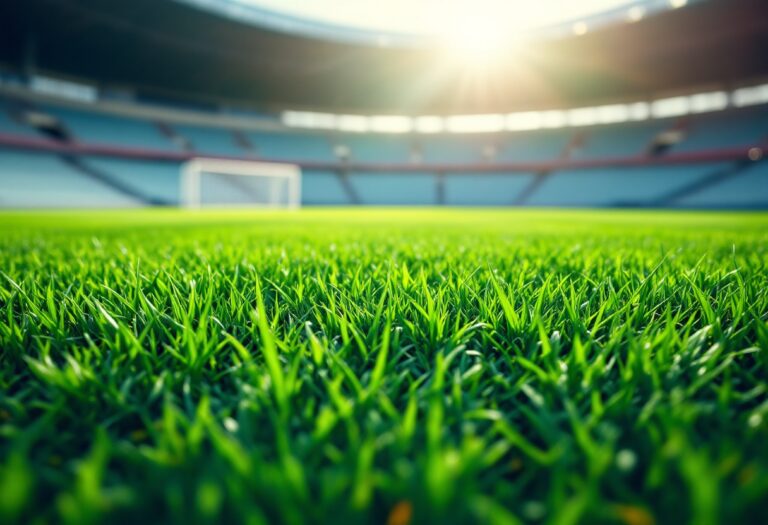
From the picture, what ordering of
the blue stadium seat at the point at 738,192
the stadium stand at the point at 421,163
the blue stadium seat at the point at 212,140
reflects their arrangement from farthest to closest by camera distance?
the blue stadium seat at the point at 212,140
the stadium stand at the point at 421,163
the blue stadium seat at the point at 738,192

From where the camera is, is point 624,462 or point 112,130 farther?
point 112,130

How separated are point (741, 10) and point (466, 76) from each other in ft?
42.4

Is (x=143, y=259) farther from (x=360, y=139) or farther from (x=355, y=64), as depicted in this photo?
(x=360, y=139)

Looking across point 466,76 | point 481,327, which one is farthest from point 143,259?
point 466,76

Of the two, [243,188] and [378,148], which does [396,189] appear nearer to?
[378,148]

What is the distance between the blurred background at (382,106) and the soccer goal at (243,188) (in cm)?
11

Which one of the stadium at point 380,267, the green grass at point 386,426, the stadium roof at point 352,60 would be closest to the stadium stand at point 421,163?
the stadium at point 380,267

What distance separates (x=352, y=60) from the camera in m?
22.7

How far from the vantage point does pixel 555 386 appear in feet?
1.84

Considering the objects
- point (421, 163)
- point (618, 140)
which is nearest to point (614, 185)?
point (618, 140)

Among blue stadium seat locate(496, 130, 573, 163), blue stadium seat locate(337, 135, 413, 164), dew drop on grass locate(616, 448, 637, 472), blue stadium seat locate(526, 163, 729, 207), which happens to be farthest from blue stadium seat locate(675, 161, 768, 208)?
dew drop on grass locate(616, 448, 637, 472)

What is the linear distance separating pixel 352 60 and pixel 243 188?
892 cm

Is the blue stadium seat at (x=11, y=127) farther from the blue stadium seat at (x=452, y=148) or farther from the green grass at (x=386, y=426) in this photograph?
the green grass at (x=386, y=426)

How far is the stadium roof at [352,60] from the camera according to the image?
56.9 ft
